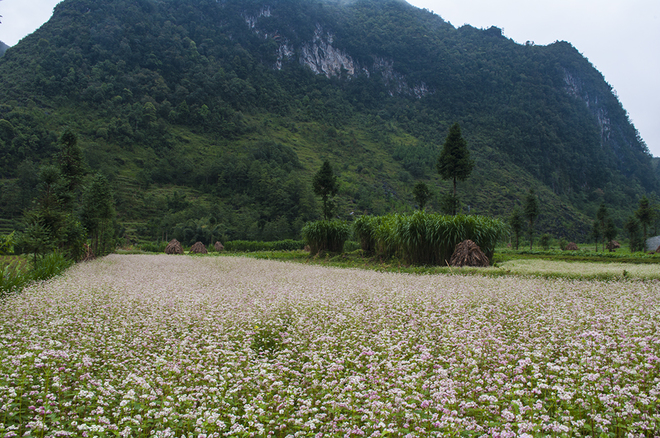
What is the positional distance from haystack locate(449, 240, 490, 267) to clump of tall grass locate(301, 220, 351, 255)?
781 cm

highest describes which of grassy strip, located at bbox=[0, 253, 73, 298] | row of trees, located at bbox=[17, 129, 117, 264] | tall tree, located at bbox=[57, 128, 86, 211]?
tall tree, located at bbox=[57, 128, 86, 211]

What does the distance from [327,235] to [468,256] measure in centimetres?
926

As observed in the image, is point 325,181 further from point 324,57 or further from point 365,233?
point 324,57

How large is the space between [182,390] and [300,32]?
623ft

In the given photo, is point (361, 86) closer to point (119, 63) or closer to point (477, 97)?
point (477, 97)

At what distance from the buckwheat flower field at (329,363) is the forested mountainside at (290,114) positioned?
135ft

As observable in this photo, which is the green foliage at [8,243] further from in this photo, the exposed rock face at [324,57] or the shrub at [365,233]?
the exposed rock face at [324,57]

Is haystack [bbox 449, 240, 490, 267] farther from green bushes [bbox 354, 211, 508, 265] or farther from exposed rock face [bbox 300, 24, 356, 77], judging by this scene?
exposed rock face [bbox 300, 24, 356, 77]

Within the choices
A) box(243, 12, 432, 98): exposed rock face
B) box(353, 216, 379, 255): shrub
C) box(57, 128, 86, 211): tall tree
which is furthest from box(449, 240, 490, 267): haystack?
box(243, 12, 432, 98): exposed rock face

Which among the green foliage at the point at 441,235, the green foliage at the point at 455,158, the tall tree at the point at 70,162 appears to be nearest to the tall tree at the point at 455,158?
the green foliage at the point at 455,158

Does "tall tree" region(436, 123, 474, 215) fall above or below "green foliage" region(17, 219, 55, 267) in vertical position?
above

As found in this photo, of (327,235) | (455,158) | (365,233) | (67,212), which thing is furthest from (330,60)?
(67,212)

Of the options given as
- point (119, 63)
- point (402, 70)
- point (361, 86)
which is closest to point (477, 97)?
point (402, 70)

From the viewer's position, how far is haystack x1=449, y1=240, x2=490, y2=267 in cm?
1322
